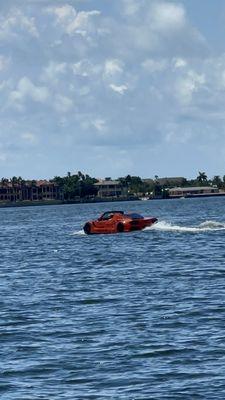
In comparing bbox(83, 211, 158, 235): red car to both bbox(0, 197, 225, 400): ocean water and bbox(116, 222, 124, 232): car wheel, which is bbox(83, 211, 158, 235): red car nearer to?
bbox(116, 222, 124, 232): car wheel

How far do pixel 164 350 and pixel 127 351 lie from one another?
2.91 feet

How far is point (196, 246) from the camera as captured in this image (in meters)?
69.7

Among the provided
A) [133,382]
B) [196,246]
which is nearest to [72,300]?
[133,382]

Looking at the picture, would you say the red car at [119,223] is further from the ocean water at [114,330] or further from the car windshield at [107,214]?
the ocean water at [114,330]

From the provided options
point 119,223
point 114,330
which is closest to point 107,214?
point 119,223

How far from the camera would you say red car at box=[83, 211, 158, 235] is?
91375 mm

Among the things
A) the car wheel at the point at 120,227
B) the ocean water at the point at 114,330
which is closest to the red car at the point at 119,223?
the car wheel at the point at 120,227

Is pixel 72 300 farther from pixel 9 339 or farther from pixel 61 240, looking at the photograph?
pixel 61 240

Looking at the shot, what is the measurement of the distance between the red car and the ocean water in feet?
106

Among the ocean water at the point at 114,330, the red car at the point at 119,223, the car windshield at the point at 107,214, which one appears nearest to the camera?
the ocean water at the point at 114,330

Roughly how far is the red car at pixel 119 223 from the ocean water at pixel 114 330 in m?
32.3

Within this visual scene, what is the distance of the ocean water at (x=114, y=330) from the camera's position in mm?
25141

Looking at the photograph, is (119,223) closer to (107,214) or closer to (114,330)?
(107,214)

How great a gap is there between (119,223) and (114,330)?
59930 millimetres
